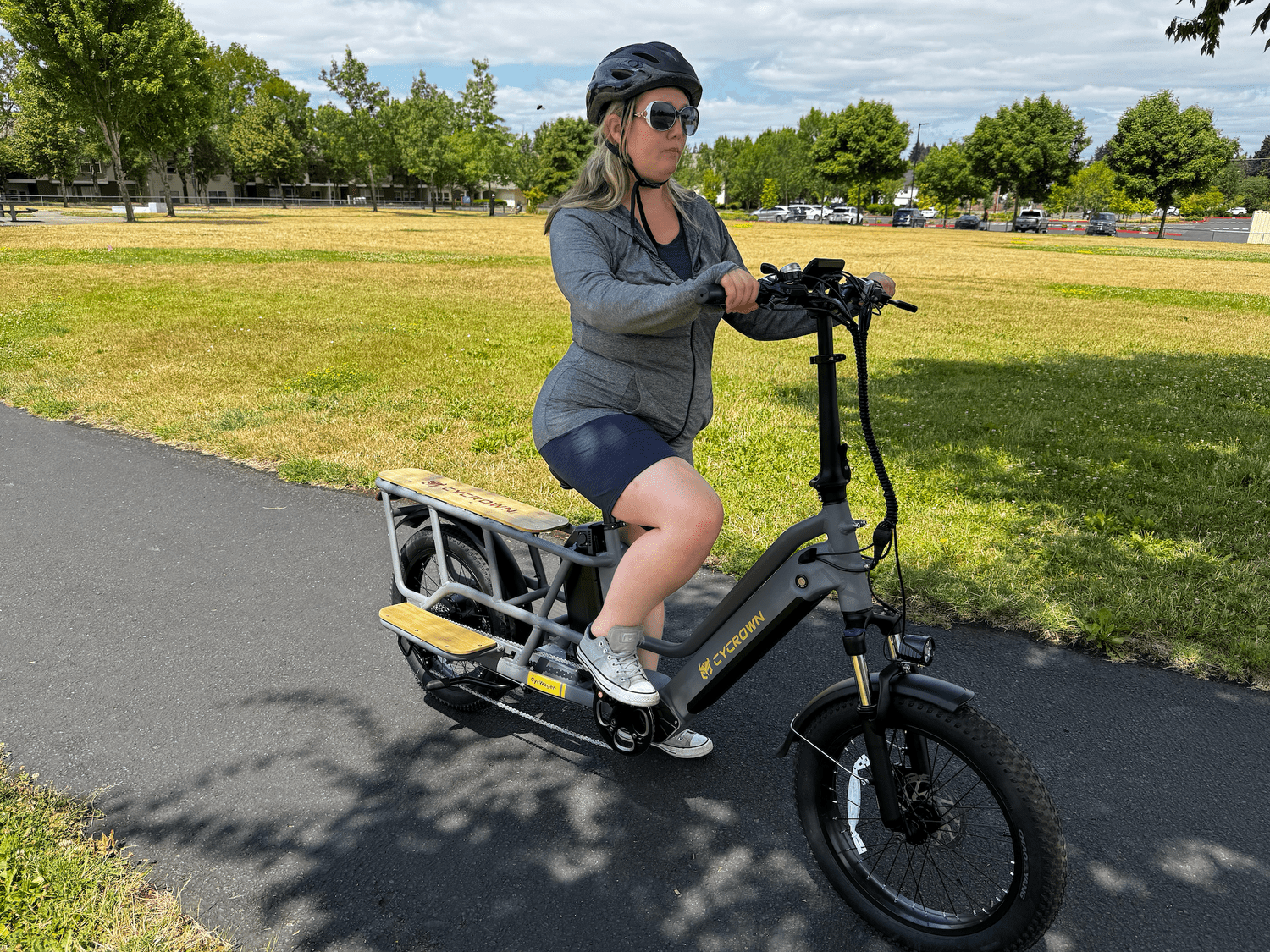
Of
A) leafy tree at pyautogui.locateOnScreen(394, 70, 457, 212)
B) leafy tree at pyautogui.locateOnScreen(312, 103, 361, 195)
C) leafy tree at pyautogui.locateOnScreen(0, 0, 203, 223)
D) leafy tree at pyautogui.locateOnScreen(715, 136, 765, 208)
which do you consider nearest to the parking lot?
leafy tree at pyautogui.locateOnScreen(715, 136, 765, 208)

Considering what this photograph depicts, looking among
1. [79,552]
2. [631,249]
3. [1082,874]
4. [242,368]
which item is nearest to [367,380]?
[242,368]

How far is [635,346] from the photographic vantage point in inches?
99.0

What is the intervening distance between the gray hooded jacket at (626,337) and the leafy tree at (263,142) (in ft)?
266

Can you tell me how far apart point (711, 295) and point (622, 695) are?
1.25 m

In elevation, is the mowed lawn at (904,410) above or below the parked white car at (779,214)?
below

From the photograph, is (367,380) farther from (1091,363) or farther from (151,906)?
(1091,363)

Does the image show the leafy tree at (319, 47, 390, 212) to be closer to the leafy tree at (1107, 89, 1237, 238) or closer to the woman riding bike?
the leafy tree at (1107, 89, 1237, 238)

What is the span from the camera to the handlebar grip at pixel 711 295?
6.74ft

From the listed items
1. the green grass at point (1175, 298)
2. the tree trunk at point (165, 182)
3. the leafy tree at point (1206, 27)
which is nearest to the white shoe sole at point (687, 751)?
the leafy tree at point (1206, 27)

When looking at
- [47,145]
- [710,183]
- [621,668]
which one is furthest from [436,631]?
[710,183]

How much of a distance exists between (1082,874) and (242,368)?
9480 mm

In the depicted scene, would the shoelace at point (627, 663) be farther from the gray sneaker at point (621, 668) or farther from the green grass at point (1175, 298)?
the green grass at point (1175, 298)

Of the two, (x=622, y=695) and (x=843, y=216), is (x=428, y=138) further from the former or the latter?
(x=622, y=695)

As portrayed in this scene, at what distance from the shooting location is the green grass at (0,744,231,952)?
2229 mm
